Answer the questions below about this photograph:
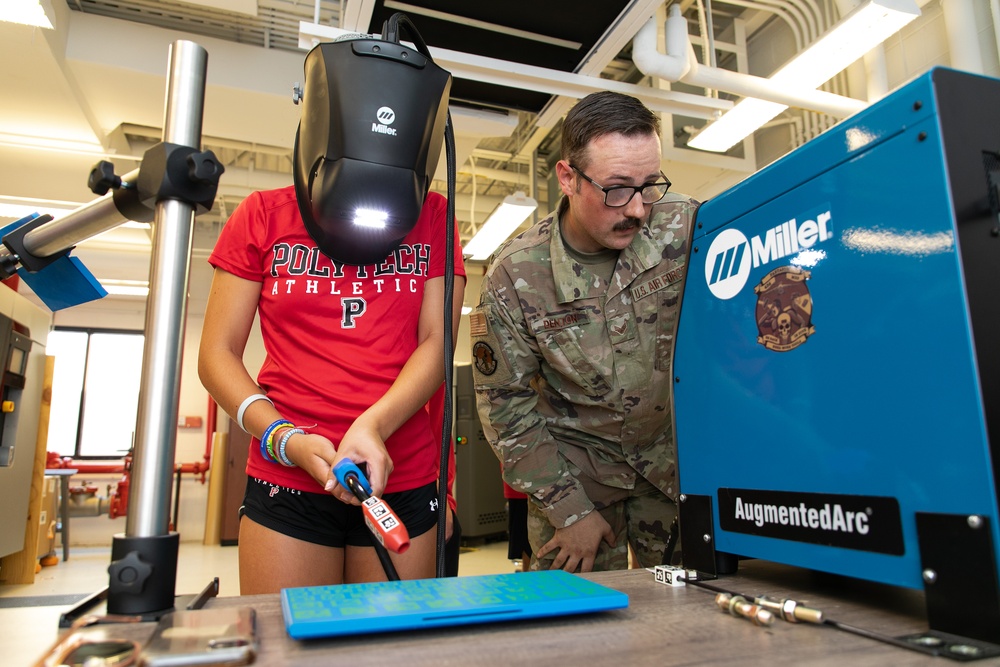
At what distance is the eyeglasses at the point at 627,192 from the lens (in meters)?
1.30

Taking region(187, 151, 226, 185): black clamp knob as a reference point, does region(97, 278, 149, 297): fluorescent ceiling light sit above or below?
above

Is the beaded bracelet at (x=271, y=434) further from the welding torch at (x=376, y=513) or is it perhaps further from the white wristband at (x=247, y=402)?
the welding torch at (x=376, y=513)

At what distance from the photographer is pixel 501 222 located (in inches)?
189

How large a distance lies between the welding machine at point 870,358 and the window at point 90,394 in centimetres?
756

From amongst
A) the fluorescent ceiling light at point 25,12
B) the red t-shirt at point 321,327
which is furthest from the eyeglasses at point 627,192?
the fluorescent ceiling light at point 25,12

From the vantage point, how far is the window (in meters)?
7.06

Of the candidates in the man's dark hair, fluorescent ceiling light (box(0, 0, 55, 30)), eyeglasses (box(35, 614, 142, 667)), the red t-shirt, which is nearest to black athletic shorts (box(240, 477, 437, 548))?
the red t-shirt

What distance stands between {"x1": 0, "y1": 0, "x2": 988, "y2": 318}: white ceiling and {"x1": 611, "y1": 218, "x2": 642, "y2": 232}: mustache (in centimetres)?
167

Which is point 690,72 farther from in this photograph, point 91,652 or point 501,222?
point 91,652

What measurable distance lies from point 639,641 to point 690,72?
10.2 ft

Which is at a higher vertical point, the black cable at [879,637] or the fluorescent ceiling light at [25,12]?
the fluorescent ceiling light at [25,12]

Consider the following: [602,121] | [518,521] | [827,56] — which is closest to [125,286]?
[518,521]

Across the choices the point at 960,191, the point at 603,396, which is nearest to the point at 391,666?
the point at 960,191

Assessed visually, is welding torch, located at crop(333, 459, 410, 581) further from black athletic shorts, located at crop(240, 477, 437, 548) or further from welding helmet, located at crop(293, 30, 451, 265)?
welding helmet, located at crop(293, 30, 451, 265)
